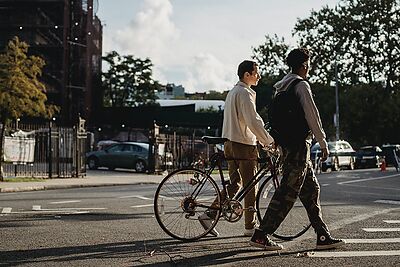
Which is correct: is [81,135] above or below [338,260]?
above

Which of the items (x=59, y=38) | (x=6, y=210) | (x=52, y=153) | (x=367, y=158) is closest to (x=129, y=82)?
(x=59, y=38)

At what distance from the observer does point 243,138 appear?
748 cm

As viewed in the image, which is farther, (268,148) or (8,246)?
(268,148)

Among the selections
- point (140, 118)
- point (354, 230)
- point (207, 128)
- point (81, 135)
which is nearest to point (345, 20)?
point (207, 128)

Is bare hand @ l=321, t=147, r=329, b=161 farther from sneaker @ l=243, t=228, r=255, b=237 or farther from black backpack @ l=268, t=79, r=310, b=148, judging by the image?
sneaker @ l=243, t=228, r=255, b=237

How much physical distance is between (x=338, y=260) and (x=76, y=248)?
8.53 feet

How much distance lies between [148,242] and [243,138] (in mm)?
1571

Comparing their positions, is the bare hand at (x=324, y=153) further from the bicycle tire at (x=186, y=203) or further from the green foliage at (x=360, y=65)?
the green foliage at (x=360, y=65)

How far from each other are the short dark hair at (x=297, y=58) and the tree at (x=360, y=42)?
49115 mm

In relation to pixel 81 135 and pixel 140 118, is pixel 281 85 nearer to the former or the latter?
pixel 81 135

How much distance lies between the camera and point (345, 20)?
55312 millimetres

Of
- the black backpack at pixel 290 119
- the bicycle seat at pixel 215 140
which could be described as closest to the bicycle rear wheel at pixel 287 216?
the bicycle seat at pixel 215 140

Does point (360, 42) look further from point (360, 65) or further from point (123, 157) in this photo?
point (123, 157)

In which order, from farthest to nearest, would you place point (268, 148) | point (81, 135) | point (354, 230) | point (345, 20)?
1. point (345, 20)
2. point (81, 135)
3. point (354, 230)
4. point (268, 148)
